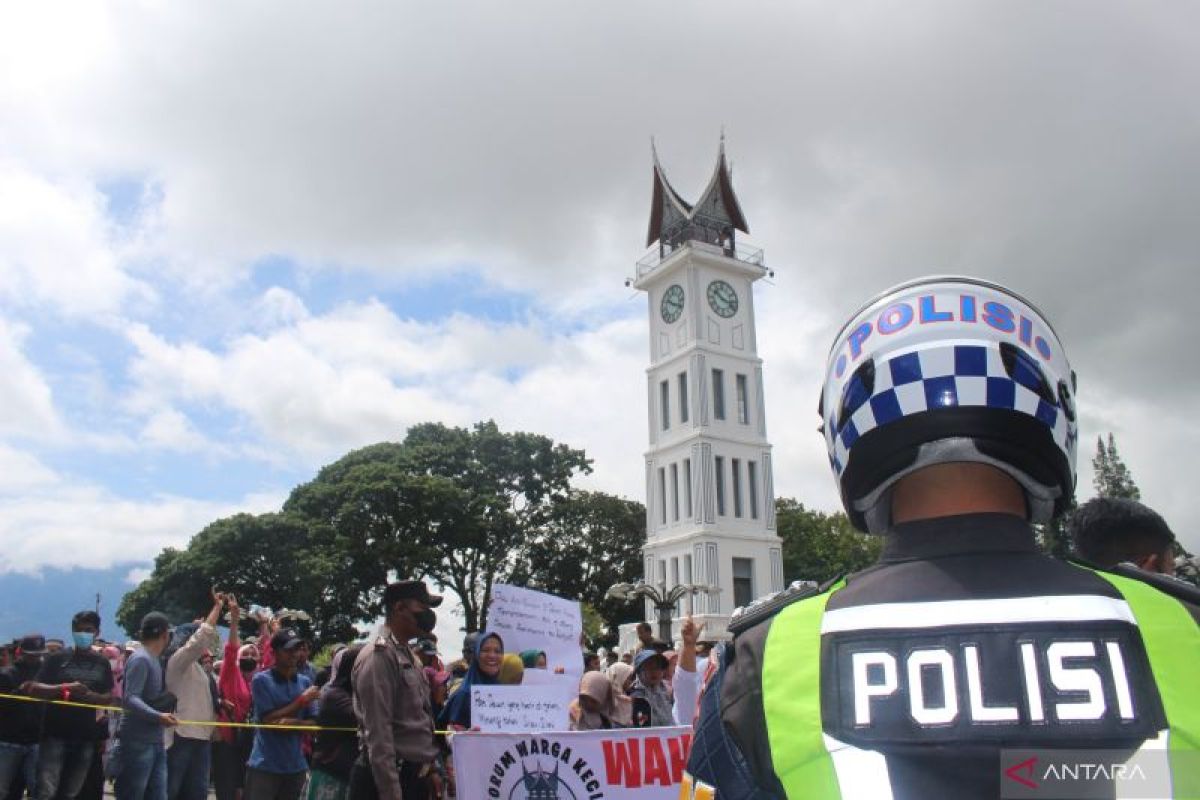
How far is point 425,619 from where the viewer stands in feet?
19.7

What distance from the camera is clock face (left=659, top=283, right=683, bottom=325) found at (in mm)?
56281

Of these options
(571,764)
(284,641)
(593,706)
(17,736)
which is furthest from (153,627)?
(571,764)

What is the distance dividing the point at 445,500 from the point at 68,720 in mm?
38317

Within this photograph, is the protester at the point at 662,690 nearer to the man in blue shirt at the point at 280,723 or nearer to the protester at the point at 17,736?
the man in blue shirt at the point at 280,723

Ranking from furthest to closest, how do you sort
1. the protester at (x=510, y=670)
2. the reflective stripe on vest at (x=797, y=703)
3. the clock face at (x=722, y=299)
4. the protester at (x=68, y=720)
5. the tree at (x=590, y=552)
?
the clock face at (x=722, y=299), the tree at (x=590, y=552), the protester at (x=68, y=720), the protester at (x=510, y=670), the reflective stripe on vest at (x=797, y=703)

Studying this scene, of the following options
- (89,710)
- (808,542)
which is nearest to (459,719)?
(89,710)

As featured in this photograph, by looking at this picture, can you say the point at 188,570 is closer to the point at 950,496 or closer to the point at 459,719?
the point at 459,719

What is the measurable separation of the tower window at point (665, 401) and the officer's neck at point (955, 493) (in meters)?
53.3

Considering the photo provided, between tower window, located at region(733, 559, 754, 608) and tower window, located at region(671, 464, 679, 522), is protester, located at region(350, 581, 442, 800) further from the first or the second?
tower window, located at region(671, 464, 679, 522)

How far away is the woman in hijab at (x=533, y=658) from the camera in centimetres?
762

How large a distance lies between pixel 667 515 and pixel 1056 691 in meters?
52.2

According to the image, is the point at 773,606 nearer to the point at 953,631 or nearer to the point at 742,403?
the point at 953,631

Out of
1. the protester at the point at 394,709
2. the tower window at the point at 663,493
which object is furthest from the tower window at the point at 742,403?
the protester at the point at 394,709

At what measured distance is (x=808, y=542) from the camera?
61281mm
